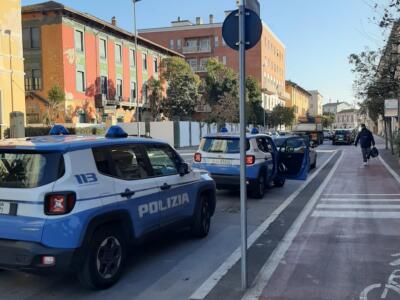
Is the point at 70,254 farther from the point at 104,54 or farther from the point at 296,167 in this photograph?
the point at 104,54

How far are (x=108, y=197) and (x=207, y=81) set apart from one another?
58893 millimetres

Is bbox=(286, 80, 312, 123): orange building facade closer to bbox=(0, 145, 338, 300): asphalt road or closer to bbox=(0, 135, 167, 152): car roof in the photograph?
bbox=(0, 145, 338, 300): asphalt road

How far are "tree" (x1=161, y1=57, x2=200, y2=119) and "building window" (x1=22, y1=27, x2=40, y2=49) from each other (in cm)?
1838

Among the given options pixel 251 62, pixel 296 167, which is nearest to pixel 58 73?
pixel 296 167

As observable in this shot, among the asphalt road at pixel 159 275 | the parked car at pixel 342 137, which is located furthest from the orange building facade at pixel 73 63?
the asphalt road at pixel 159 275

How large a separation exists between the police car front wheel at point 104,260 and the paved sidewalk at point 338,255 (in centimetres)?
148

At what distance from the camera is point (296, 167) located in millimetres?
13523

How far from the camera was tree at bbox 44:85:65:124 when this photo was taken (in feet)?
128

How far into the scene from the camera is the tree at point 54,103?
3906 centimetres

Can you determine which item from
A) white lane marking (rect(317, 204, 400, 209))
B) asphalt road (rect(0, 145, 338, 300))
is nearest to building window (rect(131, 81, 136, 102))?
white lane marking (rect(317, 204, 400, 209))

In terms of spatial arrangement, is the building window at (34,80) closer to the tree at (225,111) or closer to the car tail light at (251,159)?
the tree at (225,111)

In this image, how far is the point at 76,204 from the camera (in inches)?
192

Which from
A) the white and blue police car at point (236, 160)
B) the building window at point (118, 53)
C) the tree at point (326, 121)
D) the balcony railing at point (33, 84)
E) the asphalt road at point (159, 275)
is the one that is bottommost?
the asphalt road at point (159, 275)

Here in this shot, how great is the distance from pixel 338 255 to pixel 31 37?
40.3 meters
